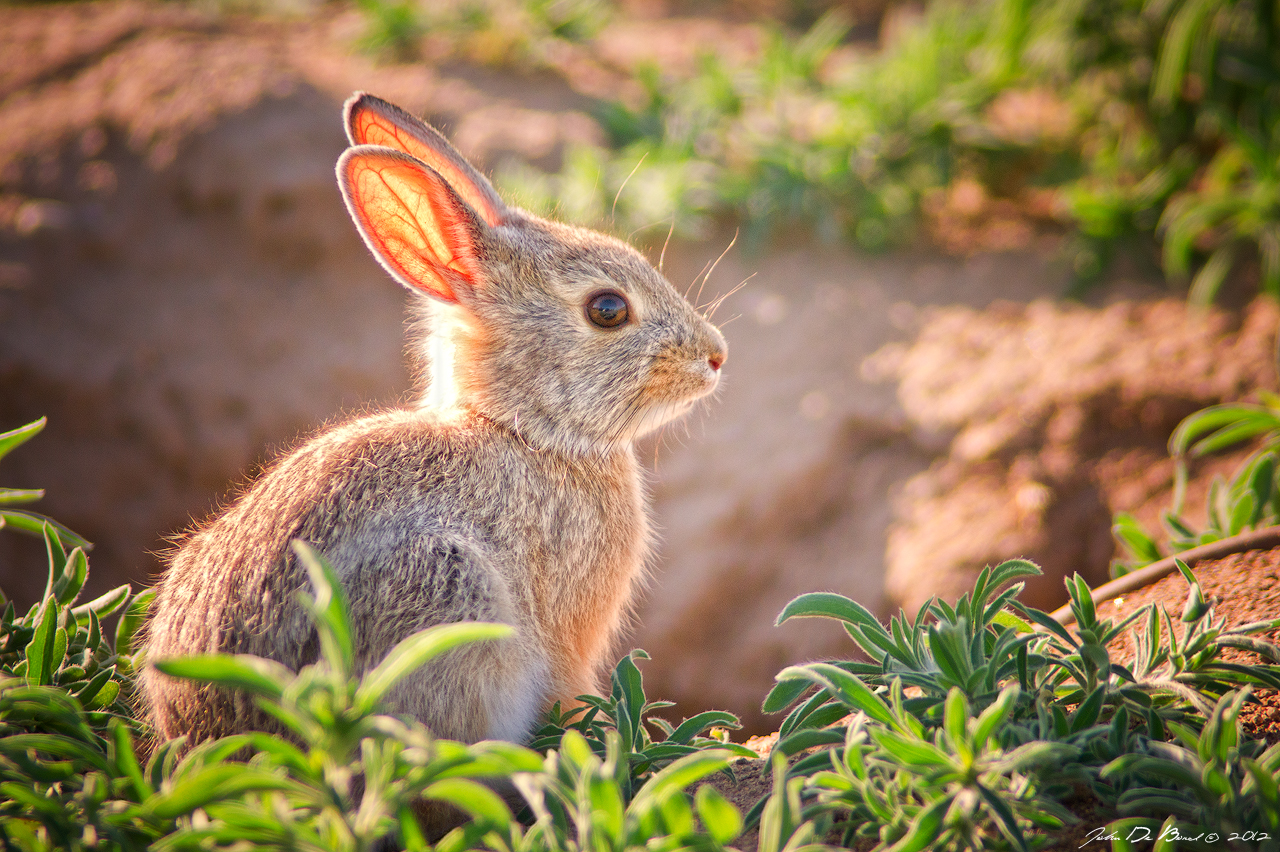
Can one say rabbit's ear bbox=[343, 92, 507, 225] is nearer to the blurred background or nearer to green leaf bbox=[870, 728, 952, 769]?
the blurred background

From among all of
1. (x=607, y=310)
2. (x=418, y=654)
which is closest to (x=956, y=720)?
(x=418, y=654)

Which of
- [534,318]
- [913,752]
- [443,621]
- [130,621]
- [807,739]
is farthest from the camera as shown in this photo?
[534,318]

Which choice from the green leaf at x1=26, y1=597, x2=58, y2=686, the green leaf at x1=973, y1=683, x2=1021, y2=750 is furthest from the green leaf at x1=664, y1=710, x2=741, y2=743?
the green leaf at x1=26, y1=597, x2=58, y2=686

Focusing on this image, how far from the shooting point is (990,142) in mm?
5465

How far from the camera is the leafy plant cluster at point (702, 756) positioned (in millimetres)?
1308

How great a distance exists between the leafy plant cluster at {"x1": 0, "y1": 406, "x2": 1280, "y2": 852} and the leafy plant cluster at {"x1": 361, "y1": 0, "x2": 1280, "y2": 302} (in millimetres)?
3331

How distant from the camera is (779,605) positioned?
4691 mm

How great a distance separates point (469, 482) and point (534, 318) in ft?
2.27

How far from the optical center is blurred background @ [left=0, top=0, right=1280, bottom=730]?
178 inches

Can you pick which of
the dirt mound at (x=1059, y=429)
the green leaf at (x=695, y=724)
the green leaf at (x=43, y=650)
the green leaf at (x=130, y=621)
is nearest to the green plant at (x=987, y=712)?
the green leaf at (x=695, y=724)

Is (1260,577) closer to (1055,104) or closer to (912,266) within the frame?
(912,266)

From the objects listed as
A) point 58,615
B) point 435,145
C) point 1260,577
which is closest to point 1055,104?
point 1260,577

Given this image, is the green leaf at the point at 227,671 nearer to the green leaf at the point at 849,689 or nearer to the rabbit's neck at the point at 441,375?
the green leaf at the point at 849,689

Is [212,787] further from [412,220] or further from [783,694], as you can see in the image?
[412,220]
